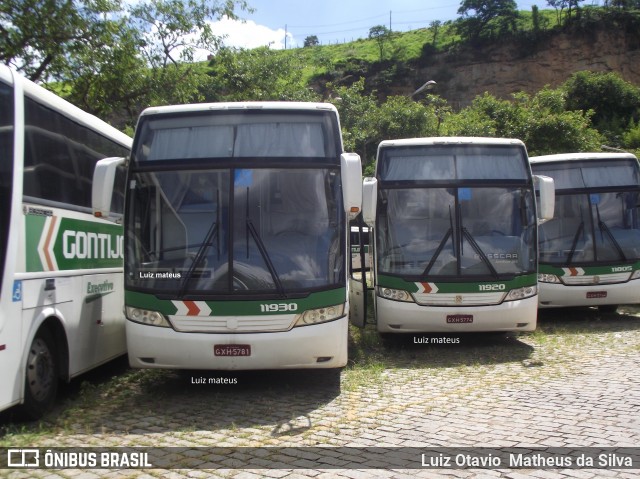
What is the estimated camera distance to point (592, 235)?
12773 mm

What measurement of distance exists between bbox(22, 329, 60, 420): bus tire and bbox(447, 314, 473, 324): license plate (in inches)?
217

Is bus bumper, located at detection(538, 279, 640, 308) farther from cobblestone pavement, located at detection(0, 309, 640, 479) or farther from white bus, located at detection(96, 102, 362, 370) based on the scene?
white bus, located at detection(96, 102, 362, 370)

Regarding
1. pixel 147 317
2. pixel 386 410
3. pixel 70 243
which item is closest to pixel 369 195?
pixel 386 410

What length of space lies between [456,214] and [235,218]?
13.9 feet

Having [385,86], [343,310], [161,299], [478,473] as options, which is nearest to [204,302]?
[161,299]

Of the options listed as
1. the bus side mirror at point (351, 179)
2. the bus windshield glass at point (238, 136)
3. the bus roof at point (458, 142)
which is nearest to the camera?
the bus side mirror at point (351, 179)

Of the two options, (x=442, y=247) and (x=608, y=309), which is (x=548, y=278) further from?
(x=442, y=247)

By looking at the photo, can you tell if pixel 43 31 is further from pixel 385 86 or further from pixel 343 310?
pixel 385 86

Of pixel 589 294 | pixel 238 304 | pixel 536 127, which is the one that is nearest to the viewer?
pixel 238 304

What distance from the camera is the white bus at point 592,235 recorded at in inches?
494

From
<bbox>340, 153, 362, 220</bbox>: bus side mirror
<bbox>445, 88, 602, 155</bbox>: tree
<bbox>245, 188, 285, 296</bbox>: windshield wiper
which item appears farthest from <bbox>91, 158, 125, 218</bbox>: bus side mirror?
<bbox>445, 88, 602, 155</bbox>: tree

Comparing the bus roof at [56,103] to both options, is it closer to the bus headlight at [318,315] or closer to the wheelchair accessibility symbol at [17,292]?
the wheelchair accessibility symbol at [17,292]

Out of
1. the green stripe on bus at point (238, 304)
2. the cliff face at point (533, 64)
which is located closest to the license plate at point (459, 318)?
the green stripe on bus at point (238, 304)

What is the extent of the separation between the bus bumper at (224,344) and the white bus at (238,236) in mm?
11
